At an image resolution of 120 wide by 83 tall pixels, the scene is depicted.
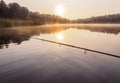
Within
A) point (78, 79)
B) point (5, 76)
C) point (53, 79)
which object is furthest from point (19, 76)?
point (78, 79)

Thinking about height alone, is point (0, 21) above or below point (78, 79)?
above

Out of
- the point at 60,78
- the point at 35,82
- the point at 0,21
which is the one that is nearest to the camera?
→ the point at 35,82

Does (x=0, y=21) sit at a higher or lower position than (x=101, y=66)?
higher

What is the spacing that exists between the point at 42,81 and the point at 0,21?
212ft

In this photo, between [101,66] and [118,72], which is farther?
[101,66]

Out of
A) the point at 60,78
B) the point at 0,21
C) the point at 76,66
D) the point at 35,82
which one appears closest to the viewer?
the point at 35,82

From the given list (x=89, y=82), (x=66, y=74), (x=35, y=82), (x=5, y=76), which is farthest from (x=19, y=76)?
(x=89, y=82)

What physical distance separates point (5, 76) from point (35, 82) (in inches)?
88.3

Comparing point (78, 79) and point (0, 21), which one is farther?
point (0, 21)

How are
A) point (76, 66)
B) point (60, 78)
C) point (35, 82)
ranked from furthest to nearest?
point (76, 66) < point (60, 78) < point (35, 82)

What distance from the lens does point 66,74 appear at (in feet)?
30.4

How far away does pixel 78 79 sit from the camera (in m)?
8.53

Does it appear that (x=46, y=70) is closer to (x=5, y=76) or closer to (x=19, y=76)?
(x=19, y=76)

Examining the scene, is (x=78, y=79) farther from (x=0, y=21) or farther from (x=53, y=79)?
(x=0, y=21)
